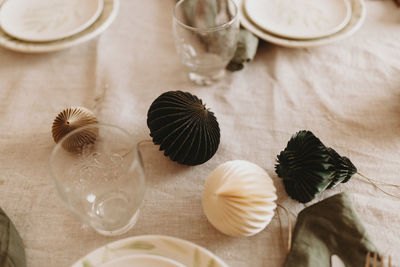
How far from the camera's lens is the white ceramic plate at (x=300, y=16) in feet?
2.07

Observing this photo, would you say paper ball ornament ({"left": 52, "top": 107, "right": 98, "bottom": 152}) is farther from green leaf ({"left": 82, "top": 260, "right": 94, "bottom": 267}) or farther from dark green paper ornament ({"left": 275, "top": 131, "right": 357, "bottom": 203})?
dark green paper ornament ({"left": 275, "top": 131, "right": 357, "bottom": 203})

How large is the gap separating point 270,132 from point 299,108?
0.24ft

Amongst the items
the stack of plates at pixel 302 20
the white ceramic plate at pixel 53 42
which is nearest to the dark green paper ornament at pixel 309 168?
the stack of plates at pixel 302 20

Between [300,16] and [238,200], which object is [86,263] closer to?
[238,200]

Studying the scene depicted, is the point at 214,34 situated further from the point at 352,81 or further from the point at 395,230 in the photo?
the point at 395,230

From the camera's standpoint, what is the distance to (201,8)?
645 millimetres

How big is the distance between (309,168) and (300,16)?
360 mm

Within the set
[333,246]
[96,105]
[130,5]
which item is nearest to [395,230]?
[333,246]

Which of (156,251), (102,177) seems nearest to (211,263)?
(156,251)

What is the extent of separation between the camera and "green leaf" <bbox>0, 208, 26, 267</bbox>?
39 cm

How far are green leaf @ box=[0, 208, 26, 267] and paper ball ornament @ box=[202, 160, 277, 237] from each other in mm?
212

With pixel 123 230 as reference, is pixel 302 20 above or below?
above

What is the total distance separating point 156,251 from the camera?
1.30ft

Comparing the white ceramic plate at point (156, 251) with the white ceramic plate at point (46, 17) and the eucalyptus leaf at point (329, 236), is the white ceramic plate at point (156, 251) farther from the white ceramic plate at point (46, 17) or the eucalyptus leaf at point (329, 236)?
the white ceramic plate at point (46, 17)
